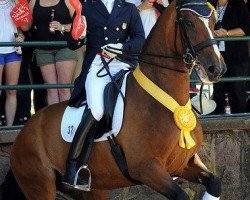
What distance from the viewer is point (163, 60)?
6.84 m

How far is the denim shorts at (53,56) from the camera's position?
8.87 metres

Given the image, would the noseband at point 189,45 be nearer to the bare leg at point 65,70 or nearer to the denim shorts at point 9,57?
the bare leg at point 65,70

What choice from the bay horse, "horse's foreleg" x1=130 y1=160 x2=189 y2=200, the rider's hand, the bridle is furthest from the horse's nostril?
the rider's hand

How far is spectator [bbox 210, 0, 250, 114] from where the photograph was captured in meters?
9.30

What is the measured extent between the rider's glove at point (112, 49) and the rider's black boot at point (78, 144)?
0.56 m

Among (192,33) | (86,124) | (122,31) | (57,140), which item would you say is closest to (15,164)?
(57,140)

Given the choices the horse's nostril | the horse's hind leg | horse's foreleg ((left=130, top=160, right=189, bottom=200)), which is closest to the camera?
the horse's nostril

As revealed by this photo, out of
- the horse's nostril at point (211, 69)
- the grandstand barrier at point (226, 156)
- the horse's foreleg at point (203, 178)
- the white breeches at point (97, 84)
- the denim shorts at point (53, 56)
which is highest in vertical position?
the horse's nostril at point (211, 69)

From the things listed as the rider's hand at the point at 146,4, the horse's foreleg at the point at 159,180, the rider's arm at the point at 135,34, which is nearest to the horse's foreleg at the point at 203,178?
the horse's foreleg at the point at 159,180

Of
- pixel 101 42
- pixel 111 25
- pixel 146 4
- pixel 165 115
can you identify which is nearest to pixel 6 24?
pixel 146 4

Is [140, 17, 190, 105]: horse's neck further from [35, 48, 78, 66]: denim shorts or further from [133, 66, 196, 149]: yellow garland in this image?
[35, 48, 78, 66]: denim shorts

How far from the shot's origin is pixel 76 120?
740cm

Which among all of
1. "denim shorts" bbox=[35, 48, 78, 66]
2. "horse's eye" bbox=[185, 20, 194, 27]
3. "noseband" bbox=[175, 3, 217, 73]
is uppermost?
"horse's eye" bbox=[185, 20, 194, 27]

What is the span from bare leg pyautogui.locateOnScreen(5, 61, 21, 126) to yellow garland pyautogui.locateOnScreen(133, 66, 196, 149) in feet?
7.83
